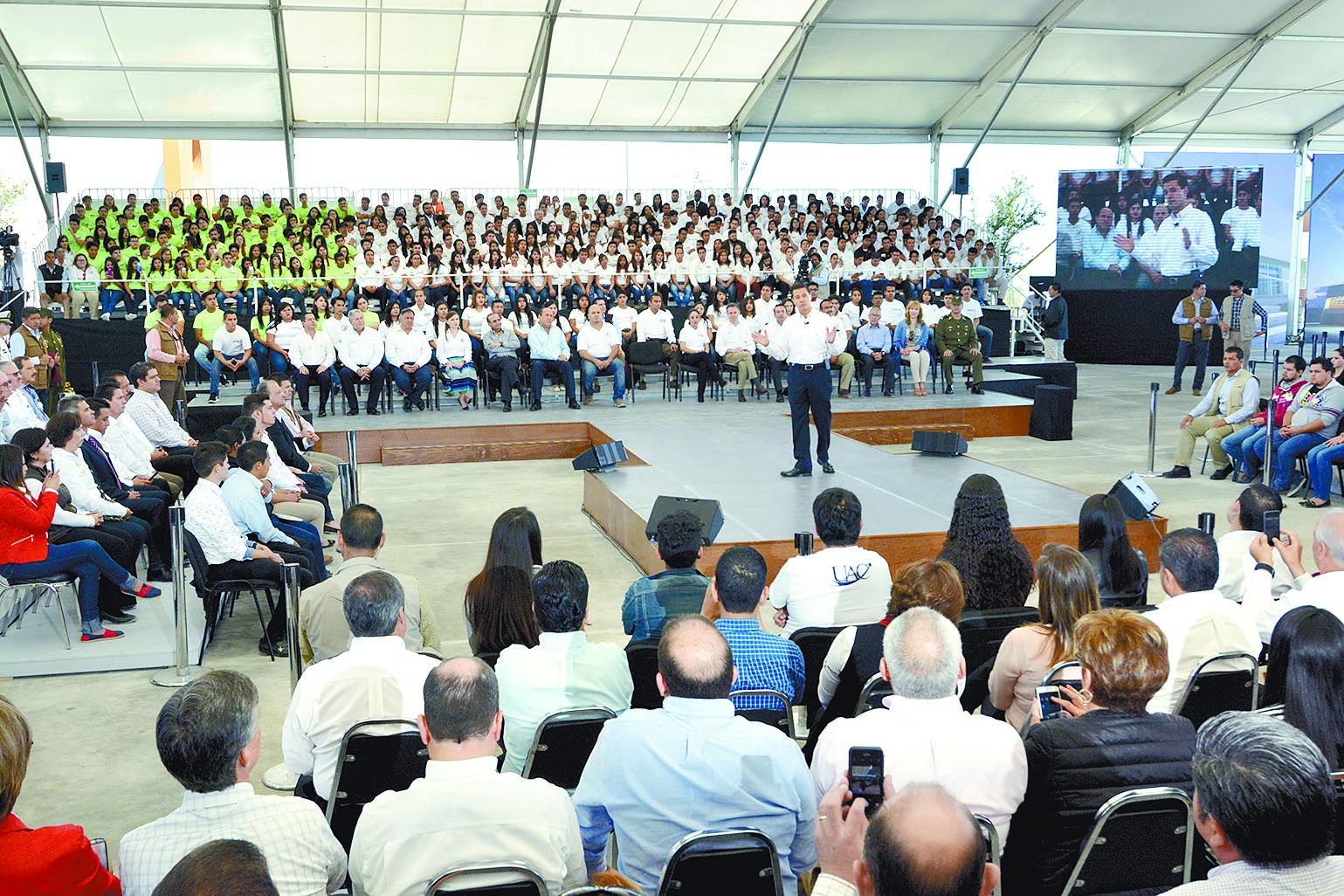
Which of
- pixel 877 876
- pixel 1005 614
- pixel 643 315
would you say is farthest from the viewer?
pixel 643 315

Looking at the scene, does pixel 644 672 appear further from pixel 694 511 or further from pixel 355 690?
pixel 694 511

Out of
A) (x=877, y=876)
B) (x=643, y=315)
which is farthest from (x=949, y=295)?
(x=877, y=876)

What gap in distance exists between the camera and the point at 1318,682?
8.79 feet

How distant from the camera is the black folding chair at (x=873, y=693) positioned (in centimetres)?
326

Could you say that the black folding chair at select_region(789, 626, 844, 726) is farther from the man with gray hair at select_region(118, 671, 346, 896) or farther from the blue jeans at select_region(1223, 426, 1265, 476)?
the blue jeans at select_region(1223, 426, 1265, 476)

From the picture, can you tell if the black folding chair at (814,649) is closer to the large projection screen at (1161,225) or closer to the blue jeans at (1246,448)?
the blue jeans at (1246,448)

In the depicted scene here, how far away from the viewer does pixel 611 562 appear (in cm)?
712

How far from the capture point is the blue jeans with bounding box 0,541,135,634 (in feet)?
16.8

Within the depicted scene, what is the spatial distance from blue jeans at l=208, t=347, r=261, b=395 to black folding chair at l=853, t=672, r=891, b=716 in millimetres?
10451

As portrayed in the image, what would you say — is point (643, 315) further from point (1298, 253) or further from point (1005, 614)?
point (1298, 253)

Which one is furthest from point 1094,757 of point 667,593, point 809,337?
point 809,337

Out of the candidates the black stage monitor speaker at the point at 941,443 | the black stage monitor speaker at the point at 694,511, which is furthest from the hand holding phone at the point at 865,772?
the black stage monitor speaker at the point at 941,443

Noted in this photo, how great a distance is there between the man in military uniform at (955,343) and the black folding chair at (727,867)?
11980 mm

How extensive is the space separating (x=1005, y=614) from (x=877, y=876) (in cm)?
252
